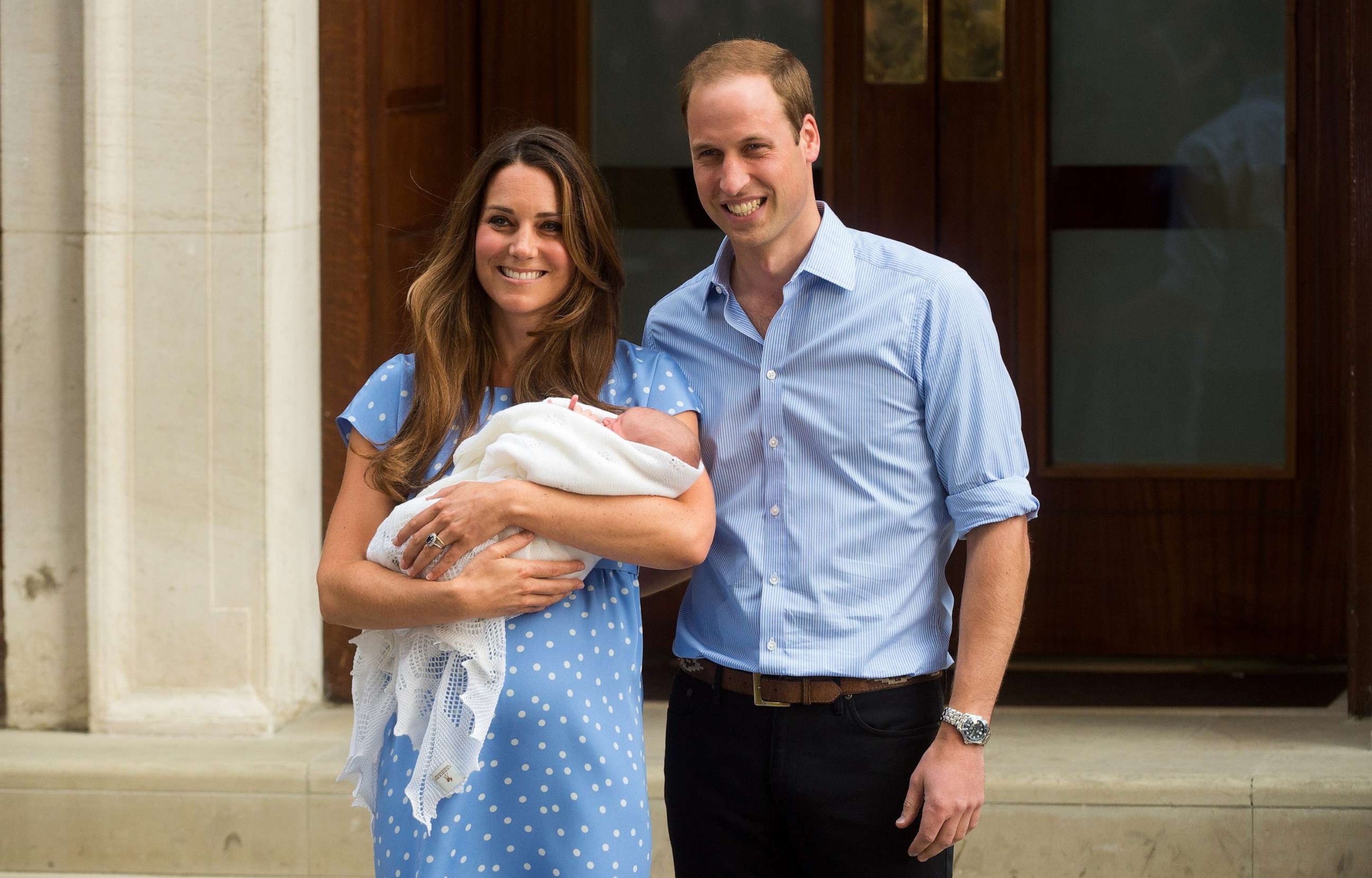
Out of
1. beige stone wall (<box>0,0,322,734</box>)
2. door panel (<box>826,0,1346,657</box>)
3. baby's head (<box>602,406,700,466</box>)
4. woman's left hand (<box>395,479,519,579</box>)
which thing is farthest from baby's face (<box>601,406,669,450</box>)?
door panel (<box>826,0,1346,657</box>)

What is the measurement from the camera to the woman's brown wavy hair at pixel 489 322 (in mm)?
2312

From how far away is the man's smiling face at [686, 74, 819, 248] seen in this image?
2.25 metres

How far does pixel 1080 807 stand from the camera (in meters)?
3.66

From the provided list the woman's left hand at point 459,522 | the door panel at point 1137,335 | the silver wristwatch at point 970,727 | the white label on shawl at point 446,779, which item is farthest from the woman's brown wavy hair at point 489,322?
the door panel at point 1137,335

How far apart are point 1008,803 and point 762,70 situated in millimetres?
2164

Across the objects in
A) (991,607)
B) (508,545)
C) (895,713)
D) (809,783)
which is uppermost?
(508,545)

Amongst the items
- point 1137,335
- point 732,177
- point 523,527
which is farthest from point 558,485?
point 1137,335

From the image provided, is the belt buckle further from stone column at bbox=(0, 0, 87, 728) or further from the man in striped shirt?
stone column at bbox=(0, 0, 87, 728)

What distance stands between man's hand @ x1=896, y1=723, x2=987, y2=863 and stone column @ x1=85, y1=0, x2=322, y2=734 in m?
2.35

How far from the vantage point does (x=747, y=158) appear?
226cm

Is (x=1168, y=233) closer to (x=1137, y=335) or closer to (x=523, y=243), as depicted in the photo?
(x=1137, y=335)

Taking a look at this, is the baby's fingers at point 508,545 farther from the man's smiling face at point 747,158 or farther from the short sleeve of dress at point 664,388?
the man's smiling face at point 747,158

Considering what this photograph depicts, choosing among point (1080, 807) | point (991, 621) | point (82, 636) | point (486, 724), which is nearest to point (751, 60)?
point (991, 621)

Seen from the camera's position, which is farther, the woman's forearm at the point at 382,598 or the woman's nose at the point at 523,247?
the woman's nose at the point at 523,247
